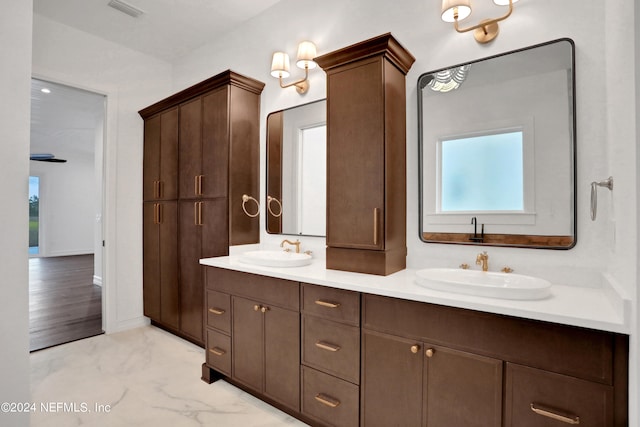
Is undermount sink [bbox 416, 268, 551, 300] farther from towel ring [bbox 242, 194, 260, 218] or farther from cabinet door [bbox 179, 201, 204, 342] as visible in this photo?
cabinet door [bbox 179, 201, 204, 342]

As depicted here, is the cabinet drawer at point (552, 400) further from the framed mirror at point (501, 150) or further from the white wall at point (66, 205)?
the white wall at point (66, 205)

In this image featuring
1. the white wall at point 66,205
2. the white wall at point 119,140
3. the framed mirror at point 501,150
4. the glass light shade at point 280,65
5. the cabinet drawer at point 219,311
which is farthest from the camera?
the white wall at point 66,205

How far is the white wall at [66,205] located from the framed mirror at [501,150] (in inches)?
394

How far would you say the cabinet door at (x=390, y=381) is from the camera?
1.43 metres

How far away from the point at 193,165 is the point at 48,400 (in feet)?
6.46

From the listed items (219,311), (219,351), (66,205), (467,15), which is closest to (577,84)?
(467,15)

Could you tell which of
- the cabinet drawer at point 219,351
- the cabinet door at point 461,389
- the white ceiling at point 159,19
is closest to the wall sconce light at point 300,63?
the white ceiling at point 159,19

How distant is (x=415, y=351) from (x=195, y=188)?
2325 mm

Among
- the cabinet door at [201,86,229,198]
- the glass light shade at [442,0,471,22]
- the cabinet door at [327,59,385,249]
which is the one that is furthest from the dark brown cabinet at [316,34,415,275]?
the cabinet door at [201,86,229,198]

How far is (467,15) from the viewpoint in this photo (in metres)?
1.79

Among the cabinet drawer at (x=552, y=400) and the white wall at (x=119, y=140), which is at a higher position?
the white wall at (x=119, y=140)

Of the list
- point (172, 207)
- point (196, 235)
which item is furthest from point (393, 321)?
point (172, 207)

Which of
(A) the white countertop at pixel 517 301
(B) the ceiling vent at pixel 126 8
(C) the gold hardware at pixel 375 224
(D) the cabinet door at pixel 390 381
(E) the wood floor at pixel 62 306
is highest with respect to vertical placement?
(B) the ceiling vent at pixel 126 8

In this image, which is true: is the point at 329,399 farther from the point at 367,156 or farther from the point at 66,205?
the point at 66,205
